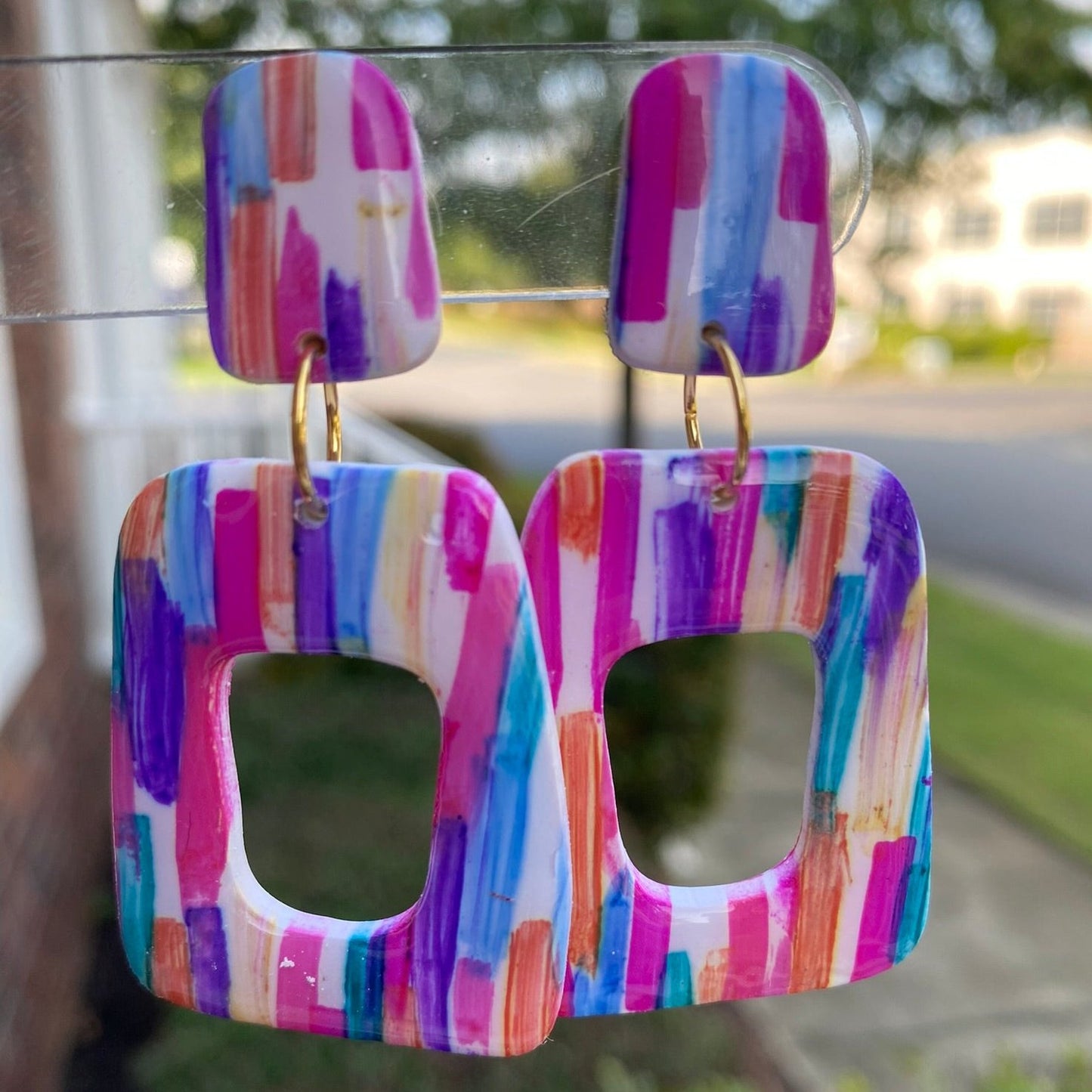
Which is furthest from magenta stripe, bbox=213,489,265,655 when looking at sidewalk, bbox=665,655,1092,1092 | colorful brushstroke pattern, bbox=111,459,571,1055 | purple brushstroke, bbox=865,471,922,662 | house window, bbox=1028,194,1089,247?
house window, bbox=1028,194,1089,247

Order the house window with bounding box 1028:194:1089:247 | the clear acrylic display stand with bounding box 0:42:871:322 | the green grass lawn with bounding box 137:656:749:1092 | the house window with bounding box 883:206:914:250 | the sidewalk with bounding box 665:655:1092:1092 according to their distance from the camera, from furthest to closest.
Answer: the house window with bounding box 1028:194:1089:247 < the house window with bounding box 883:206:914:250 < the sidewalk with bounding box 665:655:1092:1092 < the green grass lawn with bounding box 137:656:749:1092 < the clear acrylic display stand with bounding box 0:42:871:322

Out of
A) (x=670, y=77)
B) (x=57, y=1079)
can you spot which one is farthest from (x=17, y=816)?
(x=670, y=77)

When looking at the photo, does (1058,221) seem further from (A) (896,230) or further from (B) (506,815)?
(B) (506,815)

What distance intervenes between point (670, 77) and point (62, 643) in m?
2.29

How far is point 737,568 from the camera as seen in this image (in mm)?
550

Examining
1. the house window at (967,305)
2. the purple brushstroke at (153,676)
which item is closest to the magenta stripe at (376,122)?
the purple brushstroke at (153,676)

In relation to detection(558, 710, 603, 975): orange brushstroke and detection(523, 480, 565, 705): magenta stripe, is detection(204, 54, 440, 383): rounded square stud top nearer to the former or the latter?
detection(523, 480, 565, 705): magenta stripe

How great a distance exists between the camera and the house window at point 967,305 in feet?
72.6

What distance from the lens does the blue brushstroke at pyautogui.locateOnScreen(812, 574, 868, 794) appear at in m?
0.56

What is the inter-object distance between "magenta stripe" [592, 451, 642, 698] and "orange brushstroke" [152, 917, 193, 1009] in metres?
0.26

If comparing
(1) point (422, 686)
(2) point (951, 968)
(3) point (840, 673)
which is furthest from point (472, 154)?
(1) point (422, 686)

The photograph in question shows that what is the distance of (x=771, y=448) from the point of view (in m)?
0.55

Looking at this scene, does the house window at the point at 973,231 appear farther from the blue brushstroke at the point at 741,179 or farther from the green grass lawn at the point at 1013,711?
the blue brushstroke at the point at 741,179

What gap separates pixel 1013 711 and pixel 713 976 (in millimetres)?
4122
